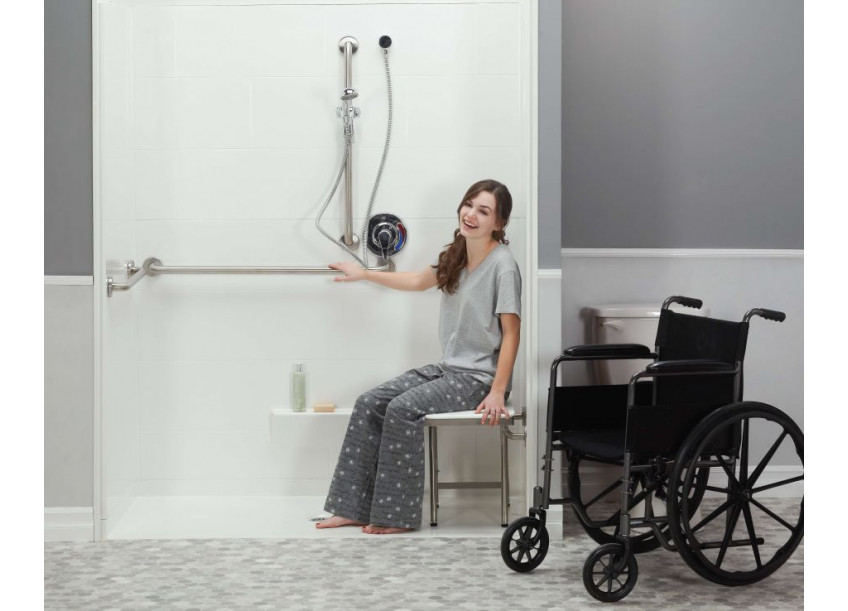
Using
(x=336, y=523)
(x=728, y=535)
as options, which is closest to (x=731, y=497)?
(x=728, y=535)

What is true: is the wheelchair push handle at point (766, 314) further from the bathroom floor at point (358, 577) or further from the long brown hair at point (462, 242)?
the long brown hair at point (462, 242)

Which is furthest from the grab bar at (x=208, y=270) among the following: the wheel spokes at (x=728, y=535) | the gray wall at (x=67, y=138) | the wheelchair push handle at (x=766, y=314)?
the wheel spokes at (x=728, y=535)

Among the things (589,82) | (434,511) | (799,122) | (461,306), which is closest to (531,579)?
(434,511)

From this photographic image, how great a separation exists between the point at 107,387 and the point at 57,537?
0.49m

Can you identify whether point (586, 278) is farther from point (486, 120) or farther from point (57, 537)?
point (57, 537)

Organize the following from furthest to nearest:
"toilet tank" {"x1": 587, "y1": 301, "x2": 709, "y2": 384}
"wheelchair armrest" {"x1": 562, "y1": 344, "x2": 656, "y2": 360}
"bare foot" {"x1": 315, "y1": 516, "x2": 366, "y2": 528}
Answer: "toilet tank" {"x1": 587, "y1": 301, "x2": 709, "y2": 384} → "bare foot" {"x1": 315, "y1": 516, "x2": 366, "y2": 528} → "wheelchair armrest" {"x1": 562, "y1": 344, "x2": 656, "y2": 360}

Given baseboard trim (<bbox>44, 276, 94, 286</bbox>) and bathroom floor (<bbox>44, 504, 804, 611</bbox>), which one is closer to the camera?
bathroom floor (<bbox>44, 504, 804, 611</bbox>)

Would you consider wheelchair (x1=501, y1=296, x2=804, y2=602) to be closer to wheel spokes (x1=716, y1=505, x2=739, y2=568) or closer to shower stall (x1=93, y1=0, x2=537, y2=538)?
wheel spokes (x1=716, y1=505, x2=739, y2=568)

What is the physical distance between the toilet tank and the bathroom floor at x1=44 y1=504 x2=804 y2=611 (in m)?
0.56

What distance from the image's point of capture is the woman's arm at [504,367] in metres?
2.83

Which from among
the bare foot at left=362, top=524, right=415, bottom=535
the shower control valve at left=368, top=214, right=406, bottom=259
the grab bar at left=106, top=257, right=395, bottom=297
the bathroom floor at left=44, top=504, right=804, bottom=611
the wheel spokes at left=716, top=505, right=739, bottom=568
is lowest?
the bathroom floor at left=44, top=504, right=804, bottom=611

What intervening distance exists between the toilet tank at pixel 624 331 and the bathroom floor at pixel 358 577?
0.56m

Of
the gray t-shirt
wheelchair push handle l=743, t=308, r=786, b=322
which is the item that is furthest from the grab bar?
wheelchair push handle l=743, t=308, r=786, b=322

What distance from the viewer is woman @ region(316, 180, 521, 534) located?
9.22 feet
